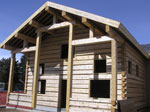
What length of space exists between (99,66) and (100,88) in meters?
→ 1.17

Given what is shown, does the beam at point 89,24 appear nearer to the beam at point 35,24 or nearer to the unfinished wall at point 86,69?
the unfinished wall at point 86,69

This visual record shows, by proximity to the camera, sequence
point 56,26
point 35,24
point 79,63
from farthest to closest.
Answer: point 35,24 < point 79,63 < point 56,26

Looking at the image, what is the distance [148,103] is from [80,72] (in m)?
5.88

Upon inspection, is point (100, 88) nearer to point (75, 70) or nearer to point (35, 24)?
point (75, 70)

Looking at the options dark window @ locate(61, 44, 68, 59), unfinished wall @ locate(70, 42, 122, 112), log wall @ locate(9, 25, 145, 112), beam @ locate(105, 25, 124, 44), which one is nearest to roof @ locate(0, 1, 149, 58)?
beam @ locate(105, 25, 124, 44)

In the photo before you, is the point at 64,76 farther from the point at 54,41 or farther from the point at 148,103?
the point at 148,103

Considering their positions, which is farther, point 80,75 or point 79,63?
point 79,63

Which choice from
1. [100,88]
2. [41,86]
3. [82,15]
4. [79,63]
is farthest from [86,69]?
[41,86]

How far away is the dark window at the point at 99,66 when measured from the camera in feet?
31.9

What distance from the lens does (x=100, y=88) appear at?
9453 mm

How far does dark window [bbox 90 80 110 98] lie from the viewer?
9258mm

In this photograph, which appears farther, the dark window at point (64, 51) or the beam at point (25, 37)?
the dark window at point (64, 51)

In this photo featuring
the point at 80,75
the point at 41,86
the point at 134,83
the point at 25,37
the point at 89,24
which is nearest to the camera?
the point at 89,24

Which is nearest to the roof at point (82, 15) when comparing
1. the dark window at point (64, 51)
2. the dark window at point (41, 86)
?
the dark window at point (64, 51)
